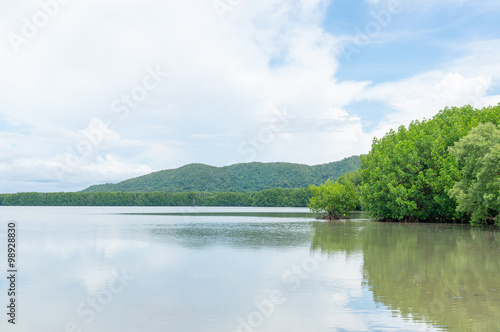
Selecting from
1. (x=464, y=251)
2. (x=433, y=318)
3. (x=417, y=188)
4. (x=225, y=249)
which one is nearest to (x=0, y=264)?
(x=225, y=249)

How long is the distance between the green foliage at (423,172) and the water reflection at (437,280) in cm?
2730

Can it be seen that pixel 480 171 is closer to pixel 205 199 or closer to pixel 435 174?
pixel 435 174

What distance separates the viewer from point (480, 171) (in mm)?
46062

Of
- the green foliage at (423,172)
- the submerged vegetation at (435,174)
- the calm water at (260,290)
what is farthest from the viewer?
the green foliage at (423,172)

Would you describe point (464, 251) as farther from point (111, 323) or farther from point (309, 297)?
point (111, 323)

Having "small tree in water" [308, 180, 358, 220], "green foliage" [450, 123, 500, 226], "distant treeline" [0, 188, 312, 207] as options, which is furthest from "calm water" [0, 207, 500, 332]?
"distant treeline" [0, 188, 312, 207]

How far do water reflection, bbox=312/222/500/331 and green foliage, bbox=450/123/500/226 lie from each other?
45.4 ft

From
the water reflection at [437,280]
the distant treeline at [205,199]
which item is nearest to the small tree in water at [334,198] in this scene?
the water reflection at [437,280]

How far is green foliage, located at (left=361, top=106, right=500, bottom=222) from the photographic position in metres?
58.9

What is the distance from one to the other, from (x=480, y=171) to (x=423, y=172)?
1695cm

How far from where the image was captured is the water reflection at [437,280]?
13.0m

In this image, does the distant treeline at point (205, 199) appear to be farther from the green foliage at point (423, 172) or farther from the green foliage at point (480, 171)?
the green foliage at point (480, 171)

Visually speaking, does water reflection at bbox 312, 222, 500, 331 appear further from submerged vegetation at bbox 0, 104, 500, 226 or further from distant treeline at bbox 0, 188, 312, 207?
distant treeline at bbox 0, 188, 312, 207

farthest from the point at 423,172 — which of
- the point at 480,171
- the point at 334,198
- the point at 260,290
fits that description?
the point at 260,290
